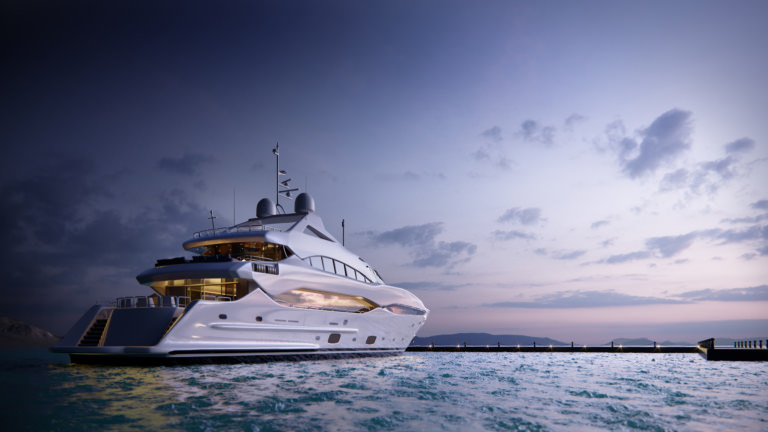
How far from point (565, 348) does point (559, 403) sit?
54583 mm

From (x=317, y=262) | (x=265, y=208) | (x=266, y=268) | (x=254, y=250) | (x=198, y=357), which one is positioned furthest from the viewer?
(x=265, y=208)

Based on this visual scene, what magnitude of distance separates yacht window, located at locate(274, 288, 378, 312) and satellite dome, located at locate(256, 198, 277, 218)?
7.28 m

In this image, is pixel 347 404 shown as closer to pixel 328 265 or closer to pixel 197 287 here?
pixel 197 287

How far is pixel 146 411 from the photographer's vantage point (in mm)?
9688

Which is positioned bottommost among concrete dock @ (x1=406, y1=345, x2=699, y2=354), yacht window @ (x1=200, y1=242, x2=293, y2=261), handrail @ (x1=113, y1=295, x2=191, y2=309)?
concrete dock @ (x1=406, y1=345, x2=699, y2=354)

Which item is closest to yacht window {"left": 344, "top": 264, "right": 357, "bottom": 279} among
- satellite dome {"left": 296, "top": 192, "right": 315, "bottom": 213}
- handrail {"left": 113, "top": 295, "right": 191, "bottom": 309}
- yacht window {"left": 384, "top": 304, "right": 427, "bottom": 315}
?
yacht window {"left": 384, "top": 304, "right": 427, "bottom": 315}

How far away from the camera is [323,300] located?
2897cm

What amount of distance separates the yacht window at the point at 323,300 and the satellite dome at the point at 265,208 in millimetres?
7279

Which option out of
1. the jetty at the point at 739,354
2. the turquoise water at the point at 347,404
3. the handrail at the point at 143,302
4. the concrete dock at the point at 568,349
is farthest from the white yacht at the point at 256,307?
the concrete dock at the point at 568,349

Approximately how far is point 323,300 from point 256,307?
770 centimetres

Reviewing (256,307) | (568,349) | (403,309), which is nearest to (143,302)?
(256,307)

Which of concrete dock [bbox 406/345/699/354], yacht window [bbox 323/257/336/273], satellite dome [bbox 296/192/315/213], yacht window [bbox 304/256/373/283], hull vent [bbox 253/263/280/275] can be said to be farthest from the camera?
concrete dock [bbox 406/345/699/354]

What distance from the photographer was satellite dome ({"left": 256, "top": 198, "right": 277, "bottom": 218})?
32.7 metres

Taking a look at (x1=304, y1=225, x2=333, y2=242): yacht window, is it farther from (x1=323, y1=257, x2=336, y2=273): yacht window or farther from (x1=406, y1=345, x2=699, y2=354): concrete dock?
(x1=406, y1=345, x2=699, y2=354): concrete dock
